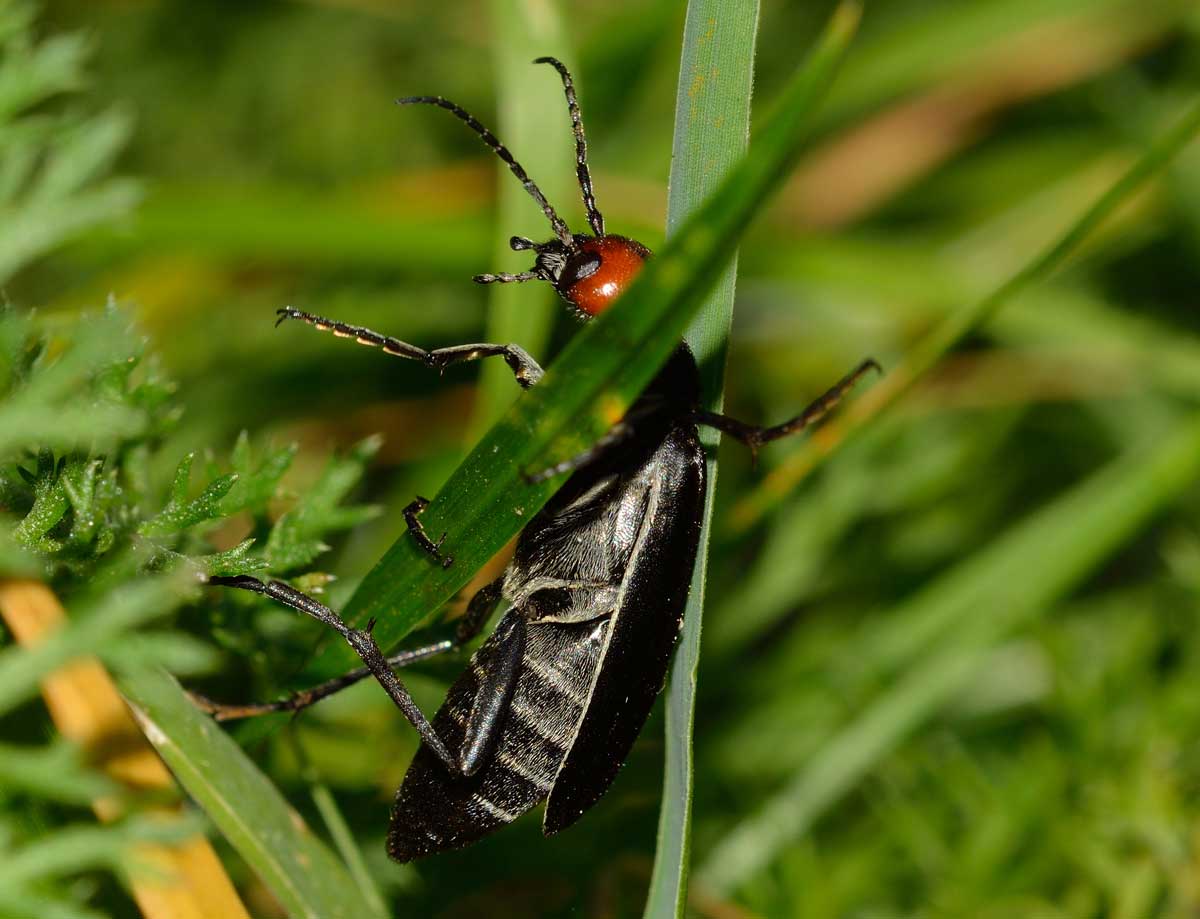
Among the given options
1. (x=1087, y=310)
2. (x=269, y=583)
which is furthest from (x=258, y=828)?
(x=1087, y=310)

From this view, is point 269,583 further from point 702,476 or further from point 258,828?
point 702,476

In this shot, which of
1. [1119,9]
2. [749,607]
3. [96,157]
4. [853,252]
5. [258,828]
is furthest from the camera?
[1119,9]

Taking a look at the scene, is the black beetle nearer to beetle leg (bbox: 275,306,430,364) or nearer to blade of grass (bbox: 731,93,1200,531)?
beetle leg (bbox: 275,306,430,364)

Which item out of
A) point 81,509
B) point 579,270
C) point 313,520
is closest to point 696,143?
point 579,270

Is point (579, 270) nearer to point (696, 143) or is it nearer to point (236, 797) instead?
point (696, 143)

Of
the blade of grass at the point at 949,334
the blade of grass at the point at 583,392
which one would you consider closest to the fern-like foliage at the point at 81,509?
the blade of grass at the point at 583,392
